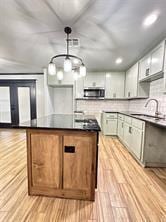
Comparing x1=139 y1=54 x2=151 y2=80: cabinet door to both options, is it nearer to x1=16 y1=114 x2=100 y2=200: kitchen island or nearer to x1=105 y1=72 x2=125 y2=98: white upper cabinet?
x1=105 y1=72 x2=125 y2=98: white upper cabinet

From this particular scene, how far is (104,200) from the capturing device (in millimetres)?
1751

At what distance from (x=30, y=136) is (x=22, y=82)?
16.5ft

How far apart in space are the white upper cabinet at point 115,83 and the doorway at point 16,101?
10.5 feet

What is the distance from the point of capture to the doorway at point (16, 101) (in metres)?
6.08

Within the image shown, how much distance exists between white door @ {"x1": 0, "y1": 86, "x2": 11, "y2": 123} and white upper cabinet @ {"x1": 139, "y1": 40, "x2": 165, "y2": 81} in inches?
220

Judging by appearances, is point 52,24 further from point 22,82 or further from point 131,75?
point 22,82

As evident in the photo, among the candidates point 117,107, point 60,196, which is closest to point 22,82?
point 117,107

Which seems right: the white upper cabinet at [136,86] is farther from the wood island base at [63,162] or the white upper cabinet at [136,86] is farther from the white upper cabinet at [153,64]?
the wood island base at [63,162]

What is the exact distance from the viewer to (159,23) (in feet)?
6.77

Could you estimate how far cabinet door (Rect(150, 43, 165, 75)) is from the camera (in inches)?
103

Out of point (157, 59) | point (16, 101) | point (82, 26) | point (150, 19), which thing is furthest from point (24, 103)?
point (150, 19)

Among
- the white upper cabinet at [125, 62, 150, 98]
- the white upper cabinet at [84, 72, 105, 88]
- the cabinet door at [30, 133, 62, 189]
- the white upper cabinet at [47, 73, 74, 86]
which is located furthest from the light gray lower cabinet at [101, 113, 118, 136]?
the cabinet door at [30, 133, 62, 189]

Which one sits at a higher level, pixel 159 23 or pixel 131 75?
pixel 159 23

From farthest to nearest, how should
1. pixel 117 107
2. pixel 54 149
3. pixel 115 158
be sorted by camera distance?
1. pixel 117 107
2. pixel 115 158
3. pixel 54 149
